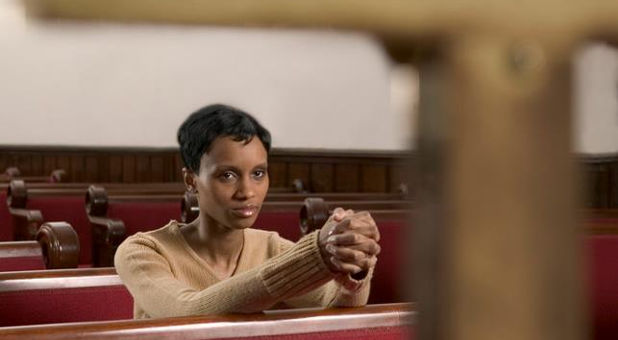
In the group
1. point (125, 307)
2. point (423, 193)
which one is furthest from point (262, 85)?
point (423, 193)

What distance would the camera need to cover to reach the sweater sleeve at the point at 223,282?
153cm

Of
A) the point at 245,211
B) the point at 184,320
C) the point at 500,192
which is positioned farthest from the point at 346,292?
the point at 500,192

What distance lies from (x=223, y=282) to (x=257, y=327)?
0.20 meters

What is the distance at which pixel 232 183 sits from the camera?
2129 mm

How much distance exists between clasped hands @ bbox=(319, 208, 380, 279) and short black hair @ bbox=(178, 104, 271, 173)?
0.57 metres

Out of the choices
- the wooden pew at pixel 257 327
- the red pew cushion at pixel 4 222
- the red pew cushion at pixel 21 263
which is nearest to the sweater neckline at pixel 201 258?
the wooden pew at pixel 257 327

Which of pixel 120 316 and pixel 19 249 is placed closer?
pixel 120 316

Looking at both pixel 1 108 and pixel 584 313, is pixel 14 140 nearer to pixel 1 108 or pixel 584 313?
pixel 1 108

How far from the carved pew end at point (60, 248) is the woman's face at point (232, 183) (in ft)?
2.20

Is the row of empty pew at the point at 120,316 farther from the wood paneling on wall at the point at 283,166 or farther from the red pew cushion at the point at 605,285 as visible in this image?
the wood paneling on wall at the point at 283,166

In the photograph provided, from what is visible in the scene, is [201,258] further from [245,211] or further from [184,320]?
[184,320]

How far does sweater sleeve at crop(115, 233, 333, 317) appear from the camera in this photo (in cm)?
153

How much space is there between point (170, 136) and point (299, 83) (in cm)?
161

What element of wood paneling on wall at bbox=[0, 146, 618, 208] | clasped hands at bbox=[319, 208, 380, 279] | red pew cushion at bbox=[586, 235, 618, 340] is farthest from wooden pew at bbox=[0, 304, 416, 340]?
wood paneling on wall at bbox=[0, 146, 618, 208]
